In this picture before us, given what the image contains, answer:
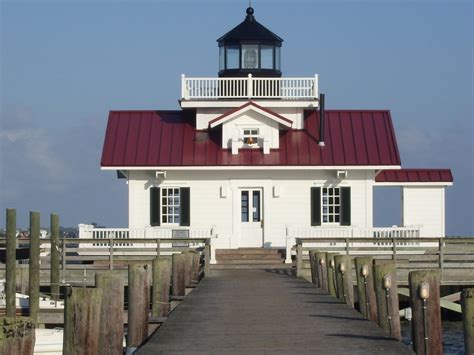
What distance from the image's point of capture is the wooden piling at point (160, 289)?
18781 millimetres

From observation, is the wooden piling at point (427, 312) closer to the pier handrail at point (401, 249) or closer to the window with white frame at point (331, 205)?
the pier handrail at point (401, 249)

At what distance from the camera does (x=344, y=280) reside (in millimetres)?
20281

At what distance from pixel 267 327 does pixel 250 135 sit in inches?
860

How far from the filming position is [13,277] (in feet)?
75.8

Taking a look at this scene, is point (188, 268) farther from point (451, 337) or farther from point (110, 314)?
point (110, 314)

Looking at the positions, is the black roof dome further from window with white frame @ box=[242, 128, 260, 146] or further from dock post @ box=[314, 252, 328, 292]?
dock post @ box=[314, 252, 328, 292]

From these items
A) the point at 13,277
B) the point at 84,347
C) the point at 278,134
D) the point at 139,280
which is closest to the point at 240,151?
the point at 278,134

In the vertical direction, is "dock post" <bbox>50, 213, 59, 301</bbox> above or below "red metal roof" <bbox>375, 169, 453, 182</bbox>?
below

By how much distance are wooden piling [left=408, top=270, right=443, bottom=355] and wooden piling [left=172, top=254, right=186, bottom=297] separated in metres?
9.21

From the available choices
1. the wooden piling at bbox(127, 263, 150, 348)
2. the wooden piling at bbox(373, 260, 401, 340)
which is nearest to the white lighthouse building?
the wooden piling at bbox(373, 260, 401, 340)

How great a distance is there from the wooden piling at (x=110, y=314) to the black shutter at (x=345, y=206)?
74.4 ft

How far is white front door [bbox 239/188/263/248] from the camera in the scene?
3594 centimetres

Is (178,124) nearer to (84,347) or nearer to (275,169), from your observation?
(275,169)

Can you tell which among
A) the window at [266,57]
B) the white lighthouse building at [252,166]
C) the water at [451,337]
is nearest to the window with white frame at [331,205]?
the white lighthouse building at [252,166]
